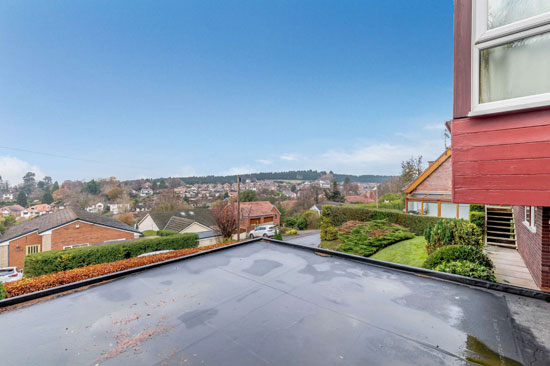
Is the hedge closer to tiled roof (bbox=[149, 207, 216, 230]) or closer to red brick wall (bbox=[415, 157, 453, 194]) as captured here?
red brick wall (bbox=[415, 157, 453, 194])

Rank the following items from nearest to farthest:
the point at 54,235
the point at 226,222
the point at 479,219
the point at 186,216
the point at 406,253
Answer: the point at 479,219 < the point at 406,253 < the point at 54,235 < the point at 226,222 < the point at 186,216

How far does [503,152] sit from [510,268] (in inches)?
243

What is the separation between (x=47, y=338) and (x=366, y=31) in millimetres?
16509

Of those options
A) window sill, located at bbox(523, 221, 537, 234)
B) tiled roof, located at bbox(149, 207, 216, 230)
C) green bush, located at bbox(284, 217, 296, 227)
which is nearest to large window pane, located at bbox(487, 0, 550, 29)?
window sill, located at bbox(523, 221, 537, 234)

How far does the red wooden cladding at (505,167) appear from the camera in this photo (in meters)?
1.23

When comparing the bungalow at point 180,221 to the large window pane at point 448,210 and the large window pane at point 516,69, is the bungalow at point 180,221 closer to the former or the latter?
the large window pane at point 448,210

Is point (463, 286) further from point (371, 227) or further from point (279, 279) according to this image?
point (371, 227)

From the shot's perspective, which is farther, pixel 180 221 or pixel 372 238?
pixel 180 221

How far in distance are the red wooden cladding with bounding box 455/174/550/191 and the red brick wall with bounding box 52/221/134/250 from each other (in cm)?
2005

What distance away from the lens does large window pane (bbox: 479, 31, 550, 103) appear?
1218mm

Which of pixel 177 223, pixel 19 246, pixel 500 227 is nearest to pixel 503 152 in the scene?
pixel 500 227

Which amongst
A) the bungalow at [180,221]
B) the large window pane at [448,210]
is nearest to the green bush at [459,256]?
the large window pane at [448,210]

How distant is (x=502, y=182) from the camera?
4.38 ft

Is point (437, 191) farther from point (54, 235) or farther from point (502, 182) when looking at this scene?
point (54, 235)
